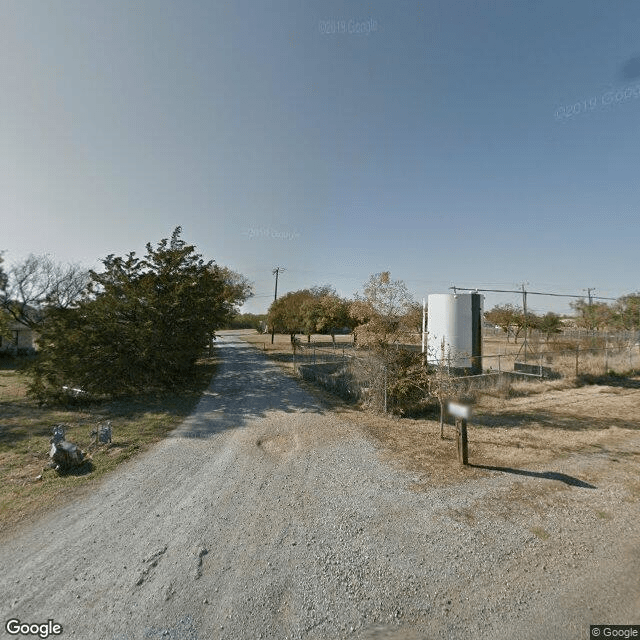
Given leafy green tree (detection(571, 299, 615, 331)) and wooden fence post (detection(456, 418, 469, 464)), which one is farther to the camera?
leafy green tree (detection(571, 299, 615, 331))

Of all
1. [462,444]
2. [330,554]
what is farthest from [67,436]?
[462,444]

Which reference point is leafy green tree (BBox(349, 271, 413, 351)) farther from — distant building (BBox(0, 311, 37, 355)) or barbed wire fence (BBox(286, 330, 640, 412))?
distant building (BBox(0, 311, 37, 355))

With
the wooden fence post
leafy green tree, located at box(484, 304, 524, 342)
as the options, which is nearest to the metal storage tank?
the wooden fence post

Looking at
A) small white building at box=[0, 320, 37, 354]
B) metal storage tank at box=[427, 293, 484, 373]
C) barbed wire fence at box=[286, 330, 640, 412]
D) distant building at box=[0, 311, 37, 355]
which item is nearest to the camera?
barbed wire fence at box=[286, 330, 640, 412]

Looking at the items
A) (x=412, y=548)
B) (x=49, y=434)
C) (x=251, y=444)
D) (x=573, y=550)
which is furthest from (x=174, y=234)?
(x=573, y=550)

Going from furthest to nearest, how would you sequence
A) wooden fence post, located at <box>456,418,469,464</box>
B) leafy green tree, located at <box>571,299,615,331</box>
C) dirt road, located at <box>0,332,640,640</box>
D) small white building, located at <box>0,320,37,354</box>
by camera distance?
leafy green tree, located at <box>571,299,615,331</box>
small white building, located at <box>0,320,37,354</box>
wooden fence post, located at <box>456,418,469,464</box>
dirt road, located at <box>0,332,640,640</box>

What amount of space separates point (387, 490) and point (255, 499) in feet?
7.41

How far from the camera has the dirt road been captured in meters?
2.96

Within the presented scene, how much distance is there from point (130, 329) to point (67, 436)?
4.83m

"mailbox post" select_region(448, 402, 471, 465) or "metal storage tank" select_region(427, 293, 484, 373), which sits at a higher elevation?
"metal storage tank" select_region(427, 293, 484, 373)

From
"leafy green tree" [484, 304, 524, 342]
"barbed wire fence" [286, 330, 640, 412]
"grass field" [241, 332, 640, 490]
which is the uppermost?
"leafy green tree" [484, 304, 524, 342]

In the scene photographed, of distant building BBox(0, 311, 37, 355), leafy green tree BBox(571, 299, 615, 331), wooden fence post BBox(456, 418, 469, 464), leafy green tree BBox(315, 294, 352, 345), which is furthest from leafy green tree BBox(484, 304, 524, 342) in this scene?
distant building BBox(0, 311, 37, 355)

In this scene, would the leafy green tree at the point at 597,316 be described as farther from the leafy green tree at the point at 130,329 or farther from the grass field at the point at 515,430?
the leafy green tree at the point at 130,329

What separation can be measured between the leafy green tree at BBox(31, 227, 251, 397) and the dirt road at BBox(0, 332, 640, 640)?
21.4 ft
